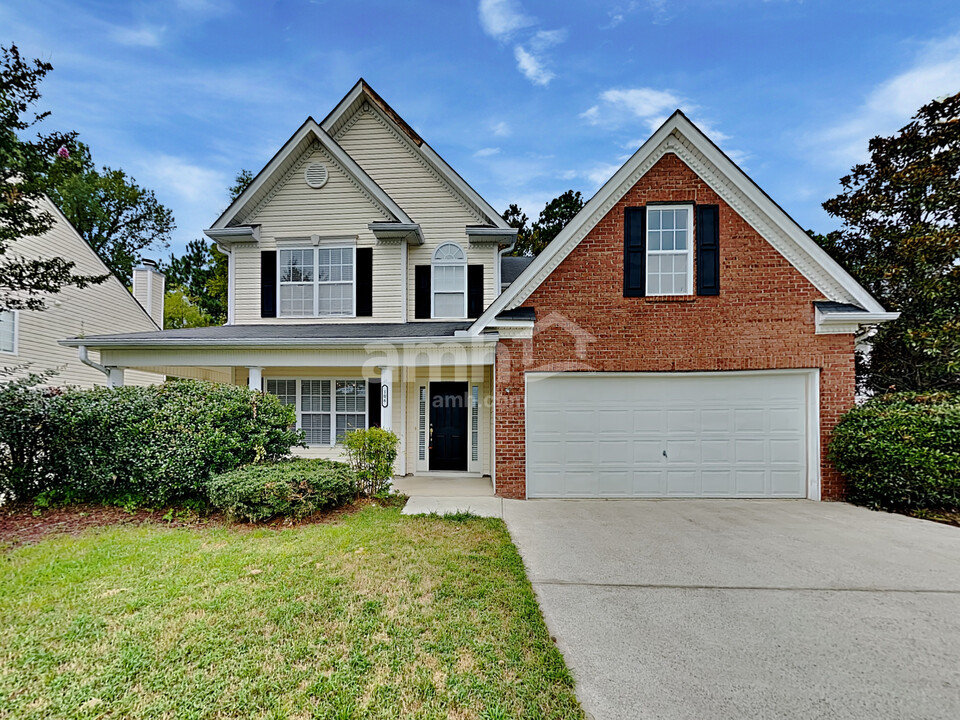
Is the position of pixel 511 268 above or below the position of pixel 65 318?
above

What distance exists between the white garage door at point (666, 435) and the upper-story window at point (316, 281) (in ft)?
17.3

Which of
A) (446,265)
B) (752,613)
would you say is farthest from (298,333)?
(752,613)

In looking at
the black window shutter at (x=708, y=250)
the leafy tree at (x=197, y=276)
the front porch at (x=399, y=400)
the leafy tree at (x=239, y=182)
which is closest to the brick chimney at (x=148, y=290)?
the front porch at (x=399, y=400)

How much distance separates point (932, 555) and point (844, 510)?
2.20m

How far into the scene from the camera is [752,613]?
399cm

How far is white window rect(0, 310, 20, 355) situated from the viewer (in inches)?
469

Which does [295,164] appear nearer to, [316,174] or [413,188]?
[316,174]

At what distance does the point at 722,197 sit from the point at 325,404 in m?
9.52

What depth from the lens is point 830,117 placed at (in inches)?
484

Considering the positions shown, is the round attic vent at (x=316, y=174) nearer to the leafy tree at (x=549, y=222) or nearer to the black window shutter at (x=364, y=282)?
the black window shutter at (x=364, y=282)

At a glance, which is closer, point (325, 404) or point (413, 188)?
point (325, 404)

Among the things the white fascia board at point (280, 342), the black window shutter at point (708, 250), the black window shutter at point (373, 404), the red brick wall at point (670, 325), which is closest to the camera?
the red brick wall at point (670, 325)

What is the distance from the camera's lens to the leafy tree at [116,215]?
2517cm

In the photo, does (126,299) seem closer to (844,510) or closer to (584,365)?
(584,365)
